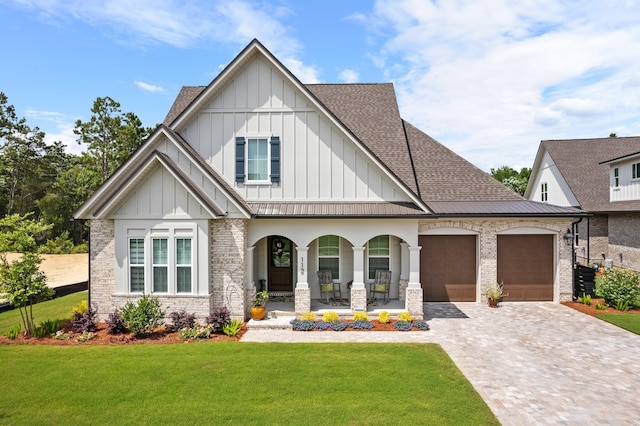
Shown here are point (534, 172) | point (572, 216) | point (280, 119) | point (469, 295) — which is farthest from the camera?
point (534, 172)

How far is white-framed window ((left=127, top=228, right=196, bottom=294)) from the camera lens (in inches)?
469

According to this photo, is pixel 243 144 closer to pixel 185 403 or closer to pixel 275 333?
pixel 275 333

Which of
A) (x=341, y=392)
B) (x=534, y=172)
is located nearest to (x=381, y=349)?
(x=341, y=392)

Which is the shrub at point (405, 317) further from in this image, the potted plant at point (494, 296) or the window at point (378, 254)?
the potted plant at point (494, 296)

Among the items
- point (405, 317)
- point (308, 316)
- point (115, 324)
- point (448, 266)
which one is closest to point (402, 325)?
point (405, 317)

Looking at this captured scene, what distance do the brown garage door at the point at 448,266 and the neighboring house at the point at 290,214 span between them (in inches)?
1.8

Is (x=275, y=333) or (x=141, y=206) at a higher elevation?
(x=141, y=206)

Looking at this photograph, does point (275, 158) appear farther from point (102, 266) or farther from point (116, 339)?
point (116, 339)

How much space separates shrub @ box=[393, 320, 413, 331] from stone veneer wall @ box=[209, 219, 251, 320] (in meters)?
5.04

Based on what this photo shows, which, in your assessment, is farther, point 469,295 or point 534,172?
point 534,172

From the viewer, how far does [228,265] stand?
40.4 ft

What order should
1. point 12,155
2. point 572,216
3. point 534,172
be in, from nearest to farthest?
point 572,216
point 534,172
point 12,155

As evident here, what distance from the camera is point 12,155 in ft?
131

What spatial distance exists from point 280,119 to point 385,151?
4658 millimetres
